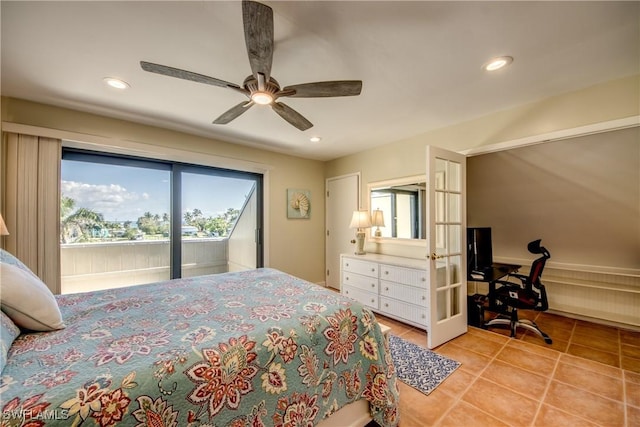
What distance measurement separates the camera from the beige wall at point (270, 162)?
2424 millimetres

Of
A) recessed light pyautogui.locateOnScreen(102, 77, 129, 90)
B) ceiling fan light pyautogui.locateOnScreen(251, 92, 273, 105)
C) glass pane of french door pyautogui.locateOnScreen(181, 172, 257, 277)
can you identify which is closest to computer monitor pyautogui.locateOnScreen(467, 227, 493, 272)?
ceiling fan light pyautogui.locateOnScreen(251, 92, 273, 105)

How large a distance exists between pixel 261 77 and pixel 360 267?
270 cm

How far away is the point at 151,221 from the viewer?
317cm

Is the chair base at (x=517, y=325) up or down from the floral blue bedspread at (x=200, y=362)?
down

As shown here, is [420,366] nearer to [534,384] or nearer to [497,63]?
[534,384]

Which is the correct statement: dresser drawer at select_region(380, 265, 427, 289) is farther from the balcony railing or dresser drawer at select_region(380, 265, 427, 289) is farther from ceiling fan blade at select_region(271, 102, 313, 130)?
the balcony railing

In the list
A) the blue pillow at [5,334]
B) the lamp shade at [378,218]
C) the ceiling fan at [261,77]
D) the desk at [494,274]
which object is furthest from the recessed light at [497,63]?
the blue pillow at [5,334]

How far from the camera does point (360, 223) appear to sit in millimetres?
3736

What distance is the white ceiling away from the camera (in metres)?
1.37

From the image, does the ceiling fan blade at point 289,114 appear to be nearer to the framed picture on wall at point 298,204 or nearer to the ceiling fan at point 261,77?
the ceiling fan at point 261,77

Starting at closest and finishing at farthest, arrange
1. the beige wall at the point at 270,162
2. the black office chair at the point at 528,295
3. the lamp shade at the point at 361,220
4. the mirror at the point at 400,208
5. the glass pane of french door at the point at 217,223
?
the beige wall at the point at 270,162 < the black office chair at the point at 528,295 < the mirror at the point at 400,208 < the glass pane of french door at the point at 217,223 < the lamp shade at the point at 361,220

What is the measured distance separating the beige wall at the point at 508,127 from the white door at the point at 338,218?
0.70ft

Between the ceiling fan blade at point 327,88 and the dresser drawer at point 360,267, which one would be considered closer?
the ceiling fan blade at point 327,88

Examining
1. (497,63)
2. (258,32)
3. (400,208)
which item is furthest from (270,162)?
(497,63)
